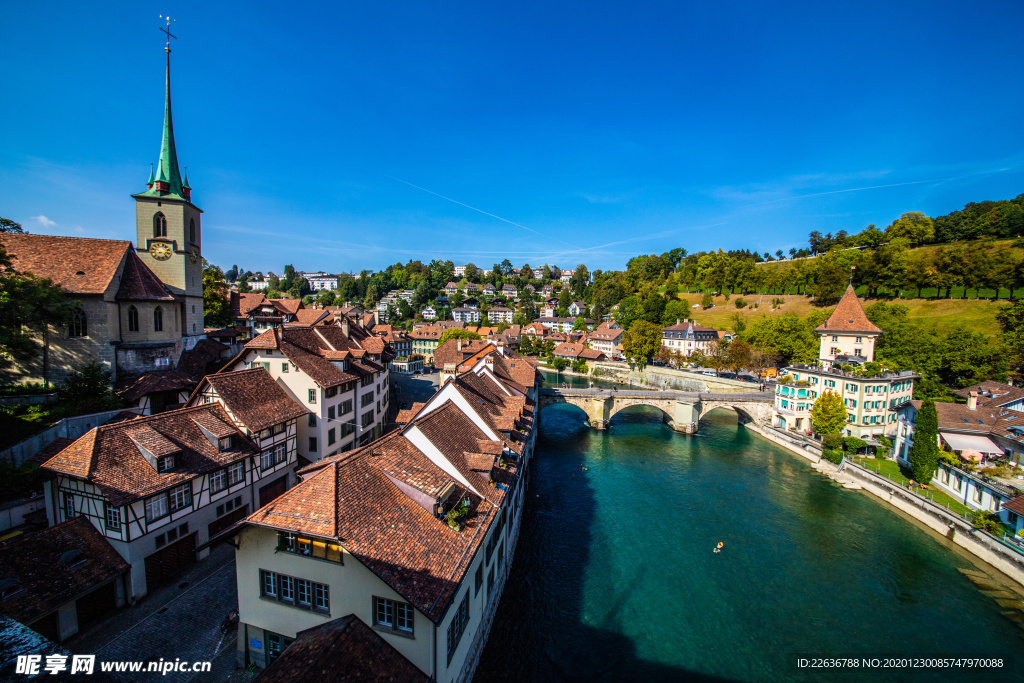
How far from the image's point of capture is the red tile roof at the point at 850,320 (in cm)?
4756

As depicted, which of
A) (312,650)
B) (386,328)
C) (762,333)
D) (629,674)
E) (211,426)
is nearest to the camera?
(312,650)

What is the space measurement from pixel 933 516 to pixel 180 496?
43554mm

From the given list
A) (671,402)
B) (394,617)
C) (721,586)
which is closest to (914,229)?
(671,402)

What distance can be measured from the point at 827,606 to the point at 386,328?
77.3m

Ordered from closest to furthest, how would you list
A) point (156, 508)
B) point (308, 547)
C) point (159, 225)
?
point (308, 547) < point (156, 508) < point (159, 225)

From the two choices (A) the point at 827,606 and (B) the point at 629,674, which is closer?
(B) the point at 629,674

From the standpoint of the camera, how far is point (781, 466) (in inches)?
1576

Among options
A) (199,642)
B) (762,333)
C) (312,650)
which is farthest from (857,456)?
(199,642)

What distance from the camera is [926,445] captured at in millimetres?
31250

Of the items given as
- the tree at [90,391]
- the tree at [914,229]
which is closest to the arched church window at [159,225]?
the tree at [90,391]

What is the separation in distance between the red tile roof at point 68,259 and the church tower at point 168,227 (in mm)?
4225

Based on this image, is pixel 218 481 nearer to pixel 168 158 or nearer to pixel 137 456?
pixel 137 456

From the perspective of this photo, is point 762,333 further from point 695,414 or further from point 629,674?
point 629,674

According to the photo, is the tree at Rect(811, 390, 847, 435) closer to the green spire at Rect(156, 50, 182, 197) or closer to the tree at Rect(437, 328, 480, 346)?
the tree at Rect(437, 328, 480, 346)
